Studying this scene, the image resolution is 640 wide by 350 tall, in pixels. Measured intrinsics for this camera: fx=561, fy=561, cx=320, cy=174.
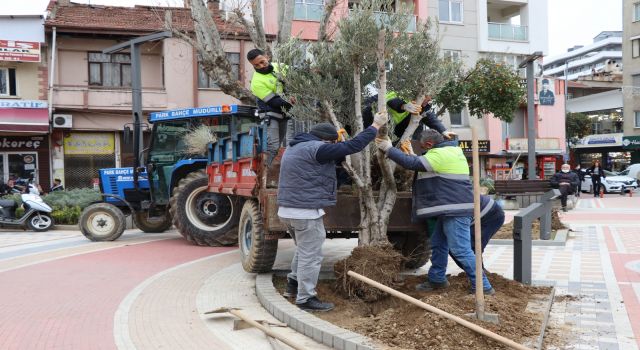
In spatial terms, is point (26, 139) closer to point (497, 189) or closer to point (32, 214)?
point (32, 214)

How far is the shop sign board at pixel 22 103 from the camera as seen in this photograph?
20.7 metres

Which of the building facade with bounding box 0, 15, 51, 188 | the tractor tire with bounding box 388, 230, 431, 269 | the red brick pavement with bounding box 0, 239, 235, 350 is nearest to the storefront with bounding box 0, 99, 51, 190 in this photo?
the building facade with bounding box 0, 15, 51, 188

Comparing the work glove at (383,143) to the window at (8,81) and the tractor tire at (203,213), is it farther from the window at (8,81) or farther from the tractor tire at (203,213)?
the window at (8,81)

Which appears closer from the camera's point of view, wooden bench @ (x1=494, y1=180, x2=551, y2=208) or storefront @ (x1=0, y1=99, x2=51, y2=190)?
wooden bench @ (x1=494, y1=180, x2=551, y2=208)

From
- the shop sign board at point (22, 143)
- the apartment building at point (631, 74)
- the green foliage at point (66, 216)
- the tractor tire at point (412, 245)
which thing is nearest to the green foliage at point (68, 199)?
the green foliage at point (66, 216)

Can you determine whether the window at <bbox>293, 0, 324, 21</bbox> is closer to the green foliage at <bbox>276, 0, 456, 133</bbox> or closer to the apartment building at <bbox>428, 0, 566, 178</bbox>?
the apartment building at <bbox>428, 0, 566, 178</bbox>

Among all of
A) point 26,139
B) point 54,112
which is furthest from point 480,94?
point 26,139

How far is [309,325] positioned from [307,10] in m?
21.5

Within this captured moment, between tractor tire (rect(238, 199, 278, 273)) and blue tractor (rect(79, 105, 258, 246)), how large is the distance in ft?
10.0

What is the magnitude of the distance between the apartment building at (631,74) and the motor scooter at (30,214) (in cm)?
3802

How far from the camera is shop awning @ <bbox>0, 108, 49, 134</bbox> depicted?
67.4 feet

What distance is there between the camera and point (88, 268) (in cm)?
840

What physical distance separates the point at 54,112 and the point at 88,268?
14908 millimetres

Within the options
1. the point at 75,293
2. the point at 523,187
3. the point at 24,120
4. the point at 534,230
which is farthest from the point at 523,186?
the point at 24,120
